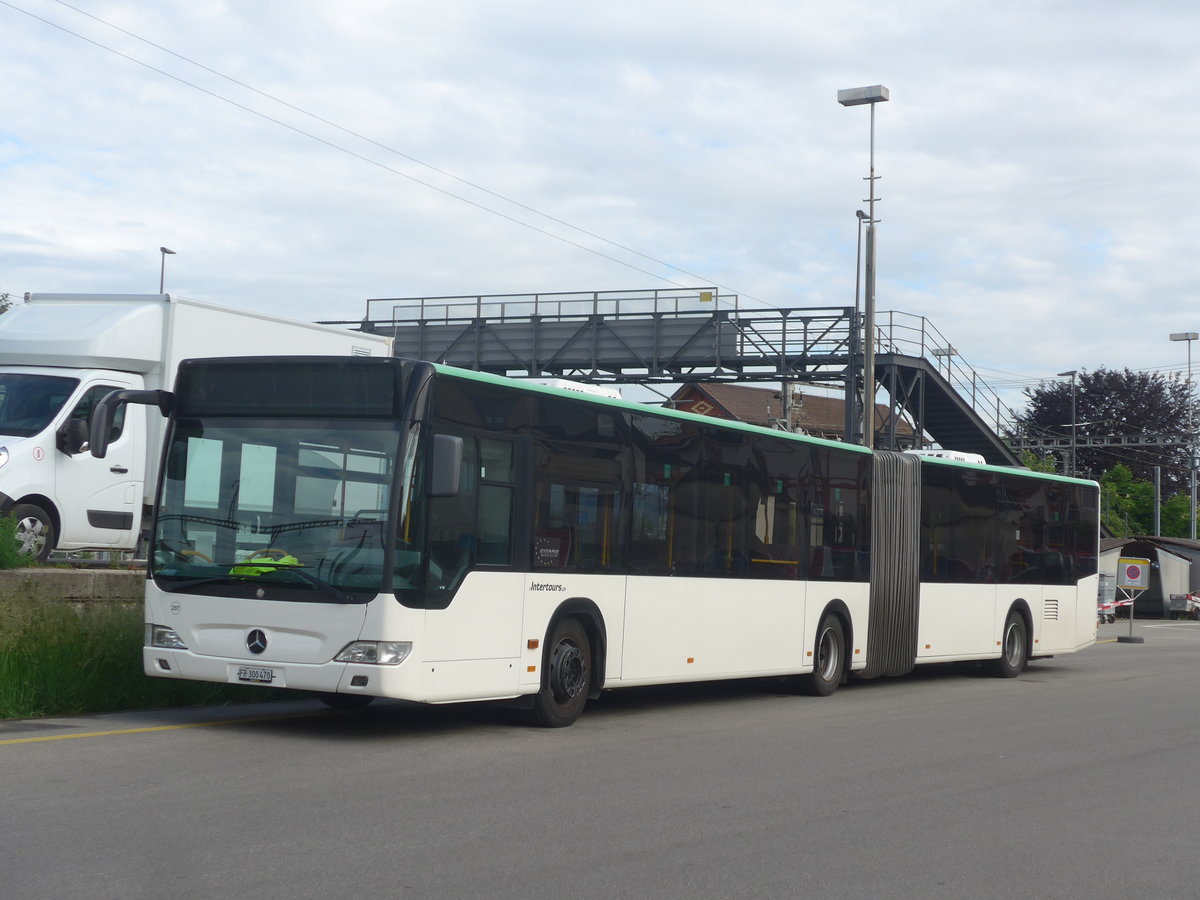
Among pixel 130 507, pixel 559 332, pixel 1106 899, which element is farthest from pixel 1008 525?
pixel 559 332

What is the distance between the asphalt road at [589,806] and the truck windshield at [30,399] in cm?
558

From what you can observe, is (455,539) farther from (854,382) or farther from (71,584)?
(854,382)

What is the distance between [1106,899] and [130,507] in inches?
521

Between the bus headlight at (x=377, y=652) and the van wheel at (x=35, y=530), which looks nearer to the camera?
the bus headlight at (x=377, y=652)

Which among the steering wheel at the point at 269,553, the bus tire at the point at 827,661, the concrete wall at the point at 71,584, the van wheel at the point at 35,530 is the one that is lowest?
the bus tire at the point at 827,661

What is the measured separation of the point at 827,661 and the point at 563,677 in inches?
221

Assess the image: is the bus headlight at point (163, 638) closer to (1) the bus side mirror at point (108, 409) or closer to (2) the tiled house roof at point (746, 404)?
(1) the bus side mirror at point (108, 409)

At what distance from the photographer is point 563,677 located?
1227cm

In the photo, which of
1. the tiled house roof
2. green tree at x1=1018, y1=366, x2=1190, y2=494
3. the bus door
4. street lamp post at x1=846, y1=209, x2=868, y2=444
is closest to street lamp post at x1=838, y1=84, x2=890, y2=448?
street lamp post at x1=846, y1=209, x2=868, y2=444

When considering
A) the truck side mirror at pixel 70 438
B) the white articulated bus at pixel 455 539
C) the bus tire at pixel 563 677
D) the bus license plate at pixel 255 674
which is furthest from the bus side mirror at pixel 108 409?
the truck side mirror at pixel 70 438

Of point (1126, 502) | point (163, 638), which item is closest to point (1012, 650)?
point (163, 638)

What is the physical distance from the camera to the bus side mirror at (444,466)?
10.5 m

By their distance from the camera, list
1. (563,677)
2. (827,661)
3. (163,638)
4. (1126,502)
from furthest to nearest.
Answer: (1126,502) < (827,661) < (563,677) < (163,638)

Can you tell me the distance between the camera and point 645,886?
661 centimetres
